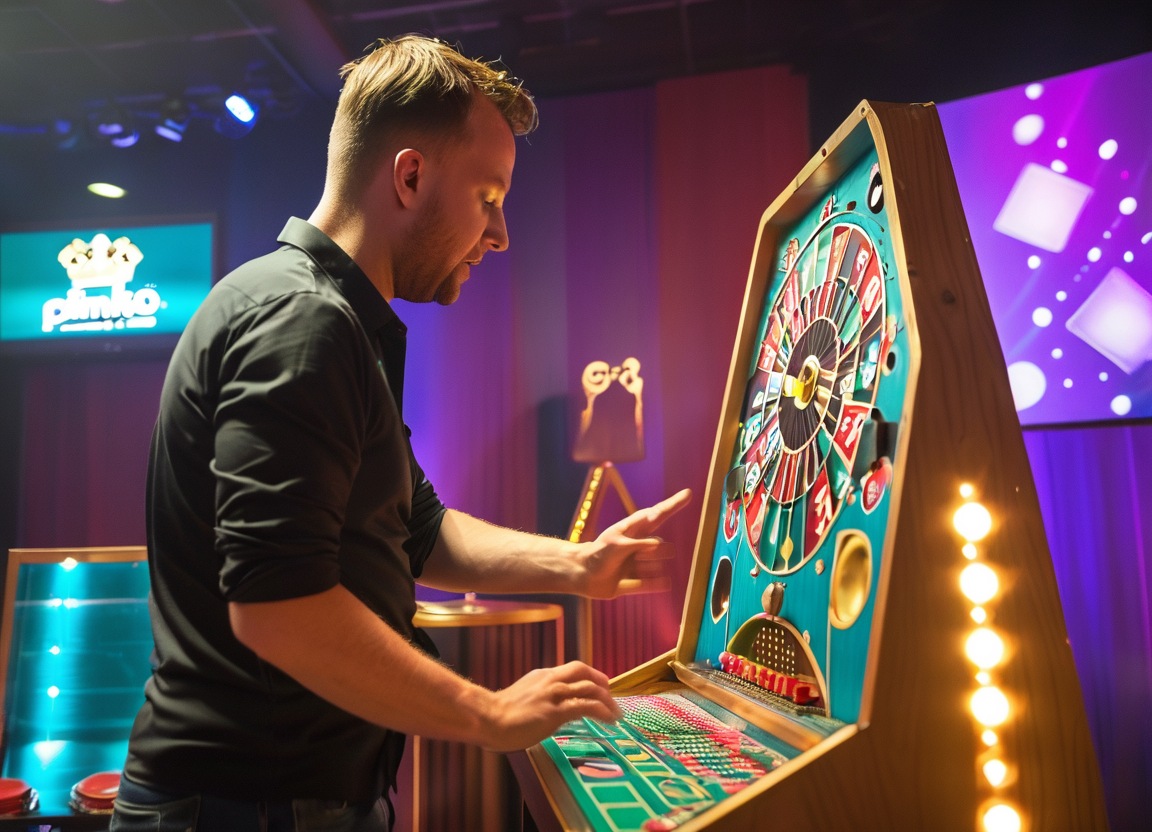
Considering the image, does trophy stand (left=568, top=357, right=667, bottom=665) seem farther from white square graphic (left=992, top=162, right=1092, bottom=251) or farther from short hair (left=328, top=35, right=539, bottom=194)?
short hair (left=328, top=35, right=539, bottom=194)

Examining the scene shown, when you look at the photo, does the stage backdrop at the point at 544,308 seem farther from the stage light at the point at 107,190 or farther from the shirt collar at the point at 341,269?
the shirt collar at the point at 341,269

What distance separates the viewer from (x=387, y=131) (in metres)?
1.08

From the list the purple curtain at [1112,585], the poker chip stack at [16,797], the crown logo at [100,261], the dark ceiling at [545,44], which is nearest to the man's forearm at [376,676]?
the poker chip stack at [16,797]

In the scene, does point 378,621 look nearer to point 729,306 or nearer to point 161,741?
point 161,741

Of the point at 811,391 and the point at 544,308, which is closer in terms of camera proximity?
the point at 811,391

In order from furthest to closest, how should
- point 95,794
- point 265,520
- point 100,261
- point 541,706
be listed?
point 100,261 → point 95,794 → point 541,706 → point 265,520

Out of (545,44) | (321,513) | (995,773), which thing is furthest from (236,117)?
(995,773)

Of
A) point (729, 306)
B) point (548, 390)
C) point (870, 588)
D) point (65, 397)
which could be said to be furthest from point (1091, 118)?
point (65, 397)

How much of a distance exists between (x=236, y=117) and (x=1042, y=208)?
11.2ft

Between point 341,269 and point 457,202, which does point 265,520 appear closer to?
point 341,269

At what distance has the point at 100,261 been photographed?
4.39m

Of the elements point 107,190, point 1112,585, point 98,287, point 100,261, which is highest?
point 107,190

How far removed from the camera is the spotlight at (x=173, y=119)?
399cm

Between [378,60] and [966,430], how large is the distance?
0.86m
